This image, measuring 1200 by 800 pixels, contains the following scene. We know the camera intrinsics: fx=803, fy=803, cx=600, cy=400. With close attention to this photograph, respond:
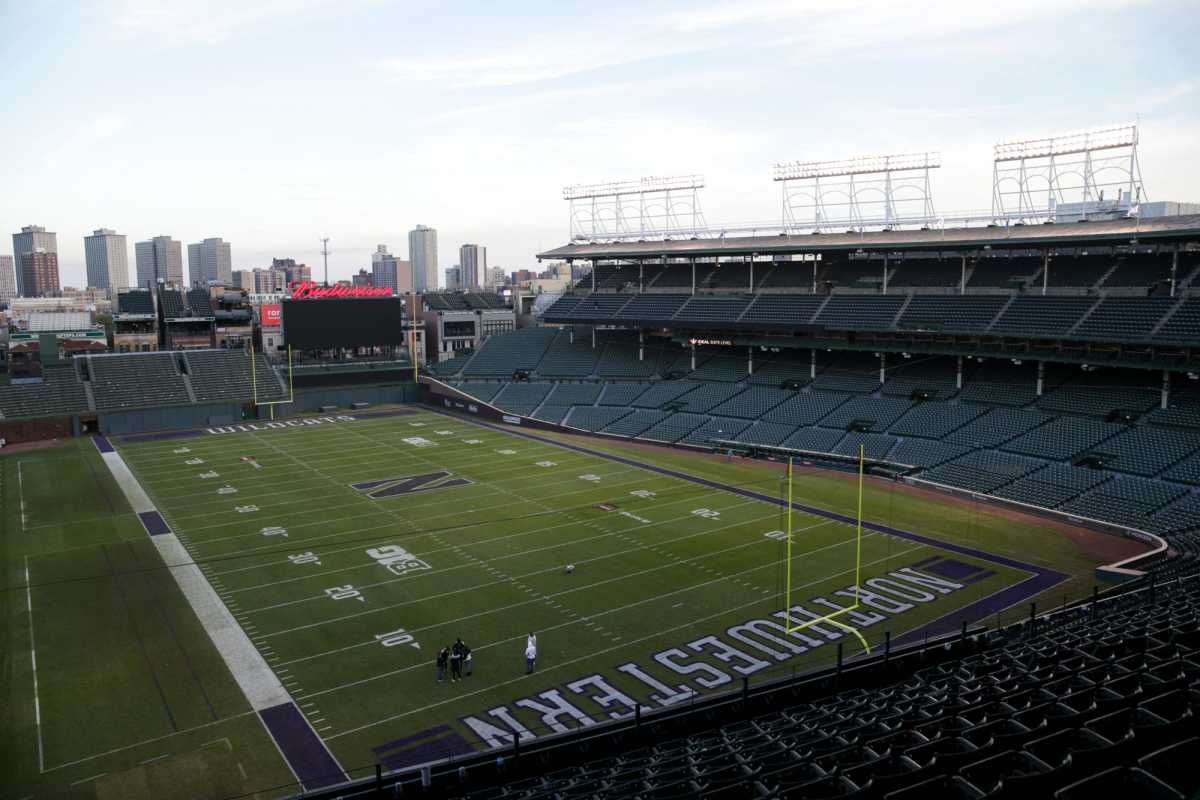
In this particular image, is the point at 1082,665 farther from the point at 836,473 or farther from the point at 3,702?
the point at 836,473

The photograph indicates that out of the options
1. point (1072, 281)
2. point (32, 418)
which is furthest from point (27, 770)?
point (1072, 281)

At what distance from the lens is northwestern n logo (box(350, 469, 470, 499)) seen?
124ft

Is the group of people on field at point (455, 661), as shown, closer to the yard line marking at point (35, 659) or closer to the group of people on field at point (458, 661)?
the group of people on field at point (458, 661)

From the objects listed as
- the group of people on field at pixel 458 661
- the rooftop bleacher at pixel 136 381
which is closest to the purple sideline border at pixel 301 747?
the group of people on field at pixel 458 661

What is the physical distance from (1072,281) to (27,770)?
4930 centimetres

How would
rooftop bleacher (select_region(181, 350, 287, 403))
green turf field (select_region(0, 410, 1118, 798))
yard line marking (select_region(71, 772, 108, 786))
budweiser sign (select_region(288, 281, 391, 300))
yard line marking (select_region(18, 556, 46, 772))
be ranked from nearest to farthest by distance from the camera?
yard line marking (select_region(71, 772, 108, 786))
yard line marking (select_region(18, 556, 46, 772))
green turf field (select_region(0, 410, 1118, 798))
rooftop bleacher (select_region(181, 350, 287, 403))
budweiser sign (select_region(288, 281, 391, 300))

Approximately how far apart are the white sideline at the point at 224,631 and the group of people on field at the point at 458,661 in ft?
11.6

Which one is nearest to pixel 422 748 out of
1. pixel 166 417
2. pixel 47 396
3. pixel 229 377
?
pixel 166 417

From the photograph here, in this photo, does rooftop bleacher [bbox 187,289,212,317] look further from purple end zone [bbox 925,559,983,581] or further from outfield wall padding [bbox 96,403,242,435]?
purple end zone [bbox 925,559,983,581]

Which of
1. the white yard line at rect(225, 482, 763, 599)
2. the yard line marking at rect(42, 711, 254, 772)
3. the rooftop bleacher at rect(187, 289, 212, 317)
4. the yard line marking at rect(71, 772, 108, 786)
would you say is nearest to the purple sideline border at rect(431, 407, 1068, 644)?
the white yard line at rect(225, 482, 763, 599)

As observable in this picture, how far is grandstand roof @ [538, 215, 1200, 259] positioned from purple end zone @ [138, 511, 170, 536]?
38.5 metres

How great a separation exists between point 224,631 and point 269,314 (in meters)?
57.5

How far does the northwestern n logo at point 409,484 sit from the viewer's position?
37.8 metres

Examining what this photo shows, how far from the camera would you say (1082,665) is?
12.3 metres
